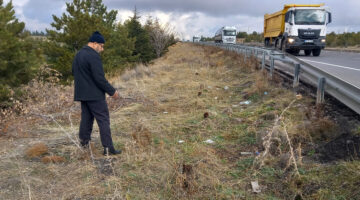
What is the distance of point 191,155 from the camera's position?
429 cm

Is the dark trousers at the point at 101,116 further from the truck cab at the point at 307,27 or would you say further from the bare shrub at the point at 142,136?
the truck cab at the point at 307,27

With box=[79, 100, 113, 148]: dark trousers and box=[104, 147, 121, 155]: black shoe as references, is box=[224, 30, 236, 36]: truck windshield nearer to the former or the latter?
box=[79, 100, 113, 148]: dark trousers

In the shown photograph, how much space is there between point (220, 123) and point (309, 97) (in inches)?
83.2

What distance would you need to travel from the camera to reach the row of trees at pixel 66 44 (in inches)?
569

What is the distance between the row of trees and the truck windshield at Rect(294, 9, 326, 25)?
39.2 ft

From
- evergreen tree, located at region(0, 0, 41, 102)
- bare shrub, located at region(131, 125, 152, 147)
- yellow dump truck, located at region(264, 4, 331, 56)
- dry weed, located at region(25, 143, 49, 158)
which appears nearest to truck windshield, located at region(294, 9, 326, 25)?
yellow dump truck, located at region(264, 4, 331, 56)

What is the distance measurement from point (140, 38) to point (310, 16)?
46.5 feet

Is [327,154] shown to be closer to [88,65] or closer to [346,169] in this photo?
[346,169]

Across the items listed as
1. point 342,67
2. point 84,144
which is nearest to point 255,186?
point 84,144

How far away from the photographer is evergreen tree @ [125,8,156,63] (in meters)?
26.6

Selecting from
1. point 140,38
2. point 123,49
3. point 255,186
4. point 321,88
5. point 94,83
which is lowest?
point 255,186

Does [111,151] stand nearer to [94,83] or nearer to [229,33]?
[94,83]

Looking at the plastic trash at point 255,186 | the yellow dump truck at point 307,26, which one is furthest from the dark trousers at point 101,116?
the yellow dump truck at point 307,26

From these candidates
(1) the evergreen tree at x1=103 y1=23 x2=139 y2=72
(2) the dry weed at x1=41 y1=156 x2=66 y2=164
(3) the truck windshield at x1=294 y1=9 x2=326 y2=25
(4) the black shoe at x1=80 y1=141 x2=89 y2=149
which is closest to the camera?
(2) the dry weed at x1=41 y1=156 x2=66 y2=164
